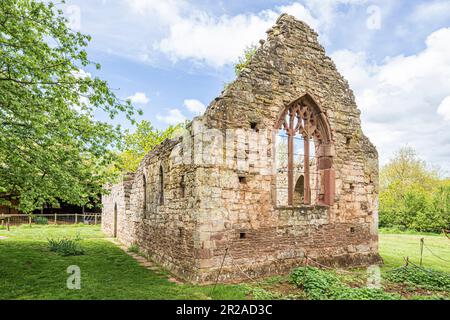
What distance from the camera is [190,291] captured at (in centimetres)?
714

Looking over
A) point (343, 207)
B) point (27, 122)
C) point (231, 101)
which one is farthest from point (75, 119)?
point (343, 207)

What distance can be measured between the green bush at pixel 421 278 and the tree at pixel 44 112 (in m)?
8.27

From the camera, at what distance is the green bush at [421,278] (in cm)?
802

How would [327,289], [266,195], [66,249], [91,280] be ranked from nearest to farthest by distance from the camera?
[327,289], [91,280], [266,195], [66,249]

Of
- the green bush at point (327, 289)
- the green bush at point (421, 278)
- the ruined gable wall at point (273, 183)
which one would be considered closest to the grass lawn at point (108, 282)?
the green bush at point (327, 289)

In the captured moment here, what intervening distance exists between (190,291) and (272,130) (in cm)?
464

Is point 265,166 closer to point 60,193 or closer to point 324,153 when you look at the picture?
point 324,153

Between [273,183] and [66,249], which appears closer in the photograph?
[273,183]

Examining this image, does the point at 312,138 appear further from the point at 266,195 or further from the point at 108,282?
the point at 108,282

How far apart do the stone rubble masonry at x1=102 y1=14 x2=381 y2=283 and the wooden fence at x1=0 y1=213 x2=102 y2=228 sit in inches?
731

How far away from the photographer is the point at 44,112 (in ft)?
27.2

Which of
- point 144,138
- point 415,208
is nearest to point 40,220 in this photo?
point 144,138

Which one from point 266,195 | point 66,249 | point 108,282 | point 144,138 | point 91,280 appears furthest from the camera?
point 144,138

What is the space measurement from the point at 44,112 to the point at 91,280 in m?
4.31
